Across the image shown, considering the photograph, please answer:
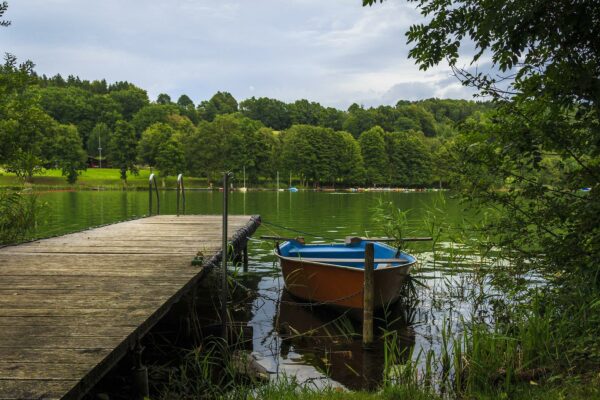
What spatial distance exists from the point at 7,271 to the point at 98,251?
171 centimetres

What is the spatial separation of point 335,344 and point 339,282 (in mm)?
1264

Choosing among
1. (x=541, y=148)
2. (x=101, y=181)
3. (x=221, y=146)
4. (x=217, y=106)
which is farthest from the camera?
(x=217, y=106)

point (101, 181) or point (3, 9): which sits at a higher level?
point (3, 9)

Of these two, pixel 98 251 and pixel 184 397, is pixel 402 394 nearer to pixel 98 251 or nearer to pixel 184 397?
pixel 184 397

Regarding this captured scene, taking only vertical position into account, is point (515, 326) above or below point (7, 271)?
below

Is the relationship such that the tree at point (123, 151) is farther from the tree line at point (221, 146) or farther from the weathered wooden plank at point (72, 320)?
the weathered wooden plank at point (72, 320)

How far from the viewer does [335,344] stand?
22.8 feet

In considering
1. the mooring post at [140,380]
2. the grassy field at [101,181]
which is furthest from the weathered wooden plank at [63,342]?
the grassy field at [101,181]

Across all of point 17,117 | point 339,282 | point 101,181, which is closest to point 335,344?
point 339,282

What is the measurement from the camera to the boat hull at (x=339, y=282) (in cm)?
775

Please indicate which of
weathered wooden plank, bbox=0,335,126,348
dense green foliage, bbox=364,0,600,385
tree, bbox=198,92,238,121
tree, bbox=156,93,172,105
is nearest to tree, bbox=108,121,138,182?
tree, bbox=198,92,238,121

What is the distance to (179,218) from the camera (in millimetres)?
13453

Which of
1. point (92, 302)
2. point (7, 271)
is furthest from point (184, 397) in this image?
point (7, 271)

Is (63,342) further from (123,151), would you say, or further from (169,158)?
(123,151)
